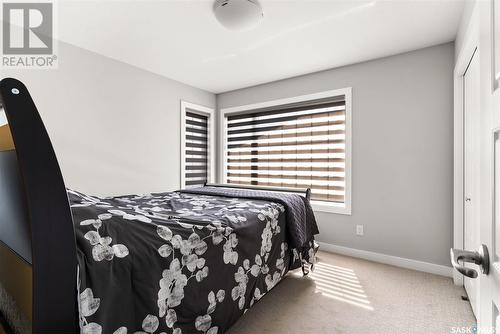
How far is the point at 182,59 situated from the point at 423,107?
2.79 meters

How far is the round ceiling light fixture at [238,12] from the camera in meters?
1.78

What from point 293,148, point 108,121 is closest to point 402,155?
point 293,148

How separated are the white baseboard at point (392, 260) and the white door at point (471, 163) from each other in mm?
338

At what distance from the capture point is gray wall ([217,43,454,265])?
99.8 inches

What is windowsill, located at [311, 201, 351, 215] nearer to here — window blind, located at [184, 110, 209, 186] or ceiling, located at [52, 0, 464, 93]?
ceiling, located at [52, 0, 464, 93]

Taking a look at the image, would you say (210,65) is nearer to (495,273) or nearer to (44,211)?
(44,211)

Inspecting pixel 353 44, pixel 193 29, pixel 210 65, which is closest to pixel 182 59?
pixel 210 65

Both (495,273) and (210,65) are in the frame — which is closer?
(495,273)

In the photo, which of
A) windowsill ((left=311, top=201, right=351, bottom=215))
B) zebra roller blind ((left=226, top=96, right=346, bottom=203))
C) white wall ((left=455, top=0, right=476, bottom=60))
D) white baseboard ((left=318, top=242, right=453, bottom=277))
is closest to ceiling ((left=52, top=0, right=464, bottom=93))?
white wall ((left=455, top=0, right=476, bottom=60))

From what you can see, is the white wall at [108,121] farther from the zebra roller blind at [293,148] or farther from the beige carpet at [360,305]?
the beige carpet at [360,305]

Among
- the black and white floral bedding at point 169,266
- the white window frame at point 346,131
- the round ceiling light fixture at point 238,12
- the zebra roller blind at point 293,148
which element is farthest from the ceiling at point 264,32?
the black and white floral bedding at point 169,266

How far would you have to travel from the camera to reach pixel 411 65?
8.86ft

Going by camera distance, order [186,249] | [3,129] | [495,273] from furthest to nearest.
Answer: [186,249]
[3,129]
[495,273]

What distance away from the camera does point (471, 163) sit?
2.06 metres
